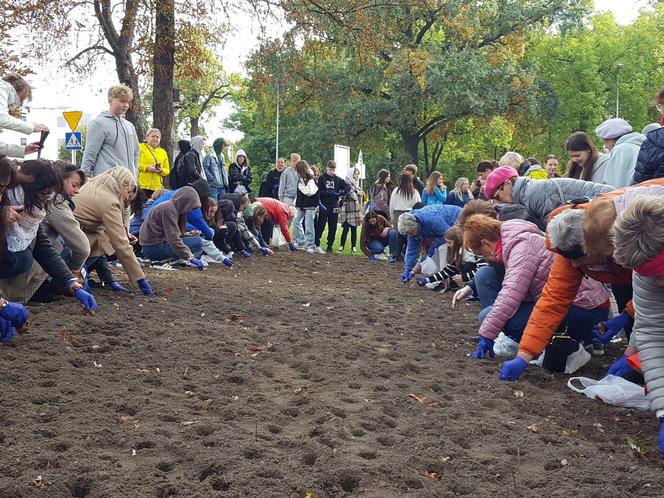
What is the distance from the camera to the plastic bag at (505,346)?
5473 millimetres

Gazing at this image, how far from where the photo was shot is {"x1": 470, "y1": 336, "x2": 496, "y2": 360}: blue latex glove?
5156 millimetres

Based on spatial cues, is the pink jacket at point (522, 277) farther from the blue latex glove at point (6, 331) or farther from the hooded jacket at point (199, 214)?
the hooded jacket at point (199, 214)

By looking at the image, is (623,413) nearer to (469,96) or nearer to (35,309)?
(35,309)

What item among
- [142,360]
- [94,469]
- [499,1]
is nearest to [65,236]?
[142,360]

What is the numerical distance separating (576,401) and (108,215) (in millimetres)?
4464

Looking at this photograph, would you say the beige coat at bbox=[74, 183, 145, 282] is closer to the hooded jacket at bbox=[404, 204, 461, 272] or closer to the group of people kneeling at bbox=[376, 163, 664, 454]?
the group of people kneeling at bbox=[376, 163, 664, 454]

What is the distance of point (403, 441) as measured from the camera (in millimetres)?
3590

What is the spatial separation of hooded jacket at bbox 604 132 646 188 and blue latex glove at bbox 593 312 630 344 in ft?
3.96

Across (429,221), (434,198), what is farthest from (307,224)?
(429,221)

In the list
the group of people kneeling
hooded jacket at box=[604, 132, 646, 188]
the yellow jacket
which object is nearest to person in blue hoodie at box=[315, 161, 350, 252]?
the yellow jacket

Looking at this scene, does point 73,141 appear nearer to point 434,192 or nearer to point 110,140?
point 434,192

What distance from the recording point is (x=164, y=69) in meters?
13.8

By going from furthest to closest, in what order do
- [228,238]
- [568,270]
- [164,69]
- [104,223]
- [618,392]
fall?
[164,69] < [228,238] < [104,223] < [618,392] < [568,270]

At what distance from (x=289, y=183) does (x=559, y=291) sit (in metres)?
11.3
